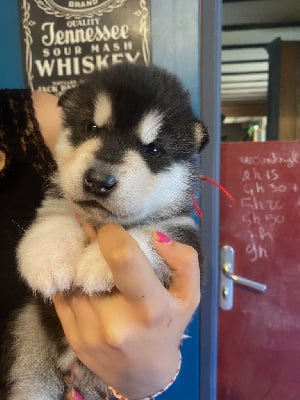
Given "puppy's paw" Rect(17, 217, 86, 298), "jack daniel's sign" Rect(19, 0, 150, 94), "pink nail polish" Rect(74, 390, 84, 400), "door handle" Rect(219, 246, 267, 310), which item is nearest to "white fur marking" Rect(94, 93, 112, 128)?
"puppy's paw" Rect(17, 217, 86, 298)

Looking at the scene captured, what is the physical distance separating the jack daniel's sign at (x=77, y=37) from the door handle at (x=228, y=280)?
1.07 meters

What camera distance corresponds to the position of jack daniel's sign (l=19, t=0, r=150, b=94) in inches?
73.0

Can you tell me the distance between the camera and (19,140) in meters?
1.30

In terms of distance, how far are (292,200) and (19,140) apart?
149cm

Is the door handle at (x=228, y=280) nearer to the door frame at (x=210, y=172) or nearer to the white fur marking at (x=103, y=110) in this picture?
the door frame at (x=210, y=172)

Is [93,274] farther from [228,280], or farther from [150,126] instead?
[228,280]

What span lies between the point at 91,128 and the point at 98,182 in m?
0.24

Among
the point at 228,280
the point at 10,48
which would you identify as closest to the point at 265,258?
the point at 228,280

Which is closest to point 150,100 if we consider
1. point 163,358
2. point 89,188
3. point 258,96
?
point 89,188

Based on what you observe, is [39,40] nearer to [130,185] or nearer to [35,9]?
[35,9]

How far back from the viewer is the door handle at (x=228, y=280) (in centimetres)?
219

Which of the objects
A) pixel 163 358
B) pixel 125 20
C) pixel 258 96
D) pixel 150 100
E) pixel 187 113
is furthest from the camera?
pixel 258 96

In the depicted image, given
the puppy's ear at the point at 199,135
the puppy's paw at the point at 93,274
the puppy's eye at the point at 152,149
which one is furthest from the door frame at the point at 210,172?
the puppy's paw at the point at 93,274

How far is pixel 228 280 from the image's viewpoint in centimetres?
220
